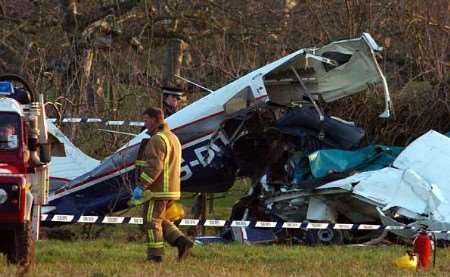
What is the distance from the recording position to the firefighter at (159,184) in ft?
32.1

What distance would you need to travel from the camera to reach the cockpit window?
9500mm

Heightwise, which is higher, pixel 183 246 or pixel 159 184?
pixel 159 184

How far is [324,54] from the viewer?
14.0 meters

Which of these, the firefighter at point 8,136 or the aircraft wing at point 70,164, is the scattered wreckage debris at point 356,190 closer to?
the aircraft wing at point 70,164

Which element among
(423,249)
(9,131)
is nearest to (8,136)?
(9,131)

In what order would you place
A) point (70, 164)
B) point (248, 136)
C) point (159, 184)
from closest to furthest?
point (159, 184) → point (248, 136) → point (70, 164)

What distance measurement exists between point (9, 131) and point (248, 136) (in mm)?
4803

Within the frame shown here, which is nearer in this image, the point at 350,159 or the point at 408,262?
the point at 408,262

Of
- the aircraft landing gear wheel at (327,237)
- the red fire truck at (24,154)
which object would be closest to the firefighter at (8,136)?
the red fire truck at (24,154)

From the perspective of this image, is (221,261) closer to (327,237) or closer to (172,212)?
(172,212)

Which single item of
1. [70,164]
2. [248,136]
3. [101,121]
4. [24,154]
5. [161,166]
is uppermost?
[24,154]

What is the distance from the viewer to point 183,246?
9.98 meters

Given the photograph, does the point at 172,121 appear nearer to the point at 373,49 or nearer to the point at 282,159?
the point at 282,159

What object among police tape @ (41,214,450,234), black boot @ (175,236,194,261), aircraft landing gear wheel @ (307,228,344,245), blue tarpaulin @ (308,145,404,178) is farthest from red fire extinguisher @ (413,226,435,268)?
blue tarpaulin @ (308,145,404,178)
